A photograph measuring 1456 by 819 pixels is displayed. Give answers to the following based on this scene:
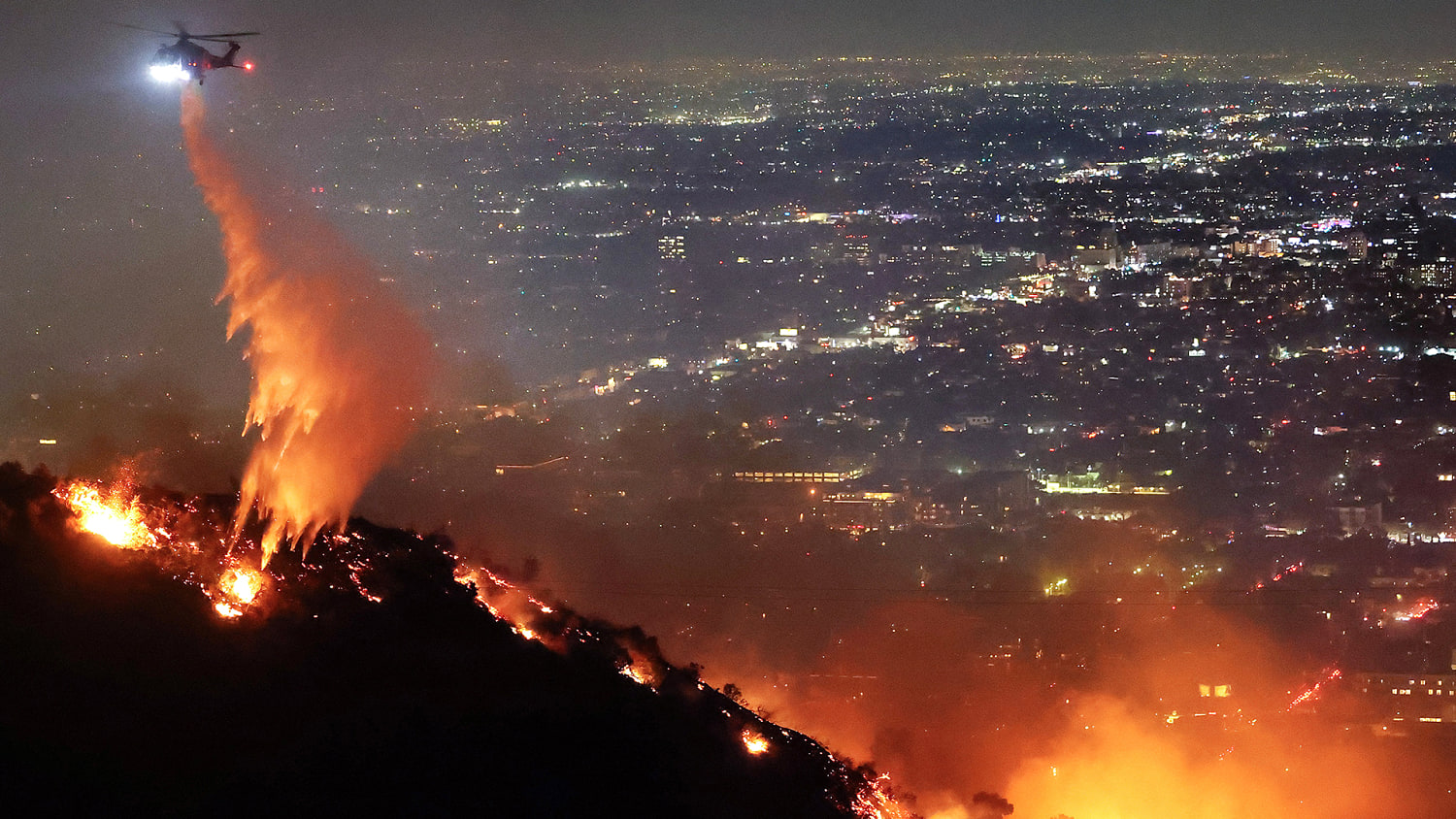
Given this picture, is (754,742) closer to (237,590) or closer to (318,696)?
(318,696)

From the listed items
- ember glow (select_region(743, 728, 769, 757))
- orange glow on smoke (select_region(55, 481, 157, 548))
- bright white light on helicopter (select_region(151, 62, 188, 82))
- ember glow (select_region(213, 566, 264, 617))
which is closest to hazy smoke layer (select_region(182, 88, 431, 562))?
ember glow (select_region(213, 566, 264, 617))

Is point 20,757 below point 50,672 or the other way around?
below

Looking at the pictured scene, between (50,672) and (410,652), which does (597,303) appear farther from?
(50,672)

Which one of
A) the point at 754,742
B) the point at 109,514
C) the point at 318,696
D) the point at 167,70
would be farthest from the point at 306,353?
the point at 754,742

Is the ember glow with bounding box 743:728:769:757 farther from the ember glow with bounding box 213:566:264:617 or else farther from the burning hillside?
the ember glow with bounding box 213:566:264:617

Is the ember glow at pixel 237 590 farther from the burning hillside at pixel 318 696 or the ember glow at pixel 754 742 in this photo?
the ember glow at pixel 754 742

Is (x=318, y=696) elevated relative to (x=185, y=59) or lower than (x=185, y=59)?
lower

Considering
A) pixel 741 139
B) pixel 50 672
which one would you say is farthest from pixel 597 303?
pixel 50 672

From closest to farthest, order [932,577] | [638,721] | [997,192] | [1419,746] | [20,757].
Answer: [20,757]
[638,721]
[1419,746]
[932,577]
[997,192]
